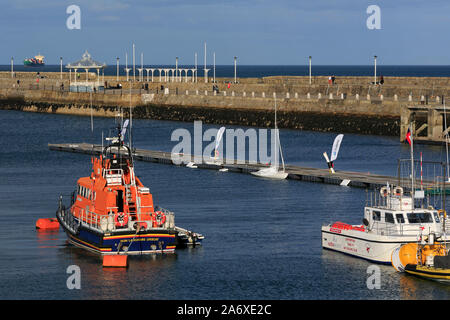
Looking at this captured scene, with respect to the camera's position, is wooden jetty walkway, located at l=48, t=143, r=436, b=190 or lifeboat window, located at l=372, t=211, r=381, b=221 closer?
lifeboat window, located at l=372, t=211, r=381, b=221

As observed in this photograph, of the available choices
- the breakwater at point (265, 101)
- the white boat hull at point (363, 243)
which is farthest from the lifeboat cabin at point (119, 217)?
the breakwater at point (265, 101)

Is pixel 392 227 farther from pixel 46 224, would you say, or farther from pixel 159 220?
pixel 46 224

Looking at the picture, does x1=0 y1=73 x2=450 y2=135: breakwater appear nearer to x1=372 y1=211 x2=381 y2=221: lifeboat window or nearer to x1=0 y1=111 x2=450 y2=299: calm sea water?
x1=0 y1=111 x2=450 y2=299: calm sea water

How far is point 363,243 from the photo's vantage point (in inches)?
1996

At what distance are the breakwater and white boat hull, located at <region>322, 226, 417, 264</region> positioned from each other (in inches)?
2386

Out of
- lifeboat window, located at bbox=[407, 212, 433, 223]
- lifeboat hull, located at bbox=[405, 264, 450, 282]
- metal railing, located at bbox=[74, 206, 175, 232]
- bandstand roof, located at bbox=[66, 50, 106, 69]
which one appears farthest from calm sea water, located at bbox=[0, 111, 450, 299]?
bandstand roof, located at bbox=[66, 50, 106, 69]

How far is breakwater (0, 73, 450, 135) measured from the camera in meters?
125

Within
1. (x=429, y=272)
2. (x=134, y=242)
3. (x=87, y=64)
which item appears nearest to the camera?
(x=429, y=272)

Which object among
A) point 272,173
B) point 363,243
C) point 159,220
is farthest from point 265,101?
point 363,243

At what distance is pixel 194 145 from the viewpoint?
385 ft

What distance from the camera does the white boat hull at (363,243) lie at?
162 feet

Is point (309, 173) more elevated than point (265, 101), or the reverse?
point (265, 101)

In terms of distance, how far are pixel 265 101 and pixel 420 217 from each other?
9442cm
